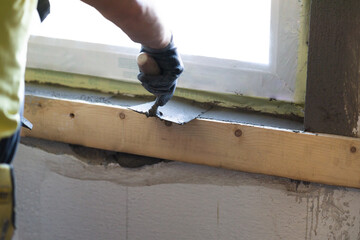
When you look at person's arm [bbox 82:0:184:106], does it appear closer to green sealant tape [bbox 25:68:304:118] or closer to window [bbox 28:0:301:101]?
window [bbox 28:0:301:101]

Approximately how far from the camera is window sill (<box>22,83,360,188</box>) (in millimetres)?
1538

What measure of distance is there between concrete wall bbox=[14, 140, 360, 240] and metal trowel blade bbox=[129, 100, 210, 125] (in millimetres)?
168

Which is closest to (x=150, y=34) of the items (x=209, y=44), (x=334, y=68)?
(x=209, y=44)

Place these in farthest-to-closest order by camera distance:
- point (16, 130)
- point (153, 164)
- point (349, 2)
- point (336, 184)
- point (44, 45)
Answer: point (44, 45)
point (153, 164)
point (336, 184)
point (349, 2)
point (16, 130)

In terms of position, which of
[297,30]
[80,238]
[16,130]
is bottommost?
[80,238]

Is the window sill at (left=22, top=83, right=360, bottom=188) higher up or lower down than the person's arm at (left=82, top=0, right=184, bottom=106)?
lower down

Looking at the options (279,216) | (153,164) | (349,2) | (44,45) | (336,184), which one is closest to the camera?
(349,2)

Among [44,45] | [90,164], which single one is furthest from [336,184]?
[44,45]

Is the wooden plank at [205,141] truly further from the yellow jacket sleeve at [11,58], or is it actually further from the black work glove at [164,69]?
the yellow jacket sleeve at [11,58]

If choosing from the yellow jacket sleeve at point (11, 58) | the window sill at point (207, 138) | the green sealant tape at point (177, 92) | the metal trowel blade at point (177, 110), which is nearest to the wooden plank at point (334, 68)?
the window sill at point (207, 138)

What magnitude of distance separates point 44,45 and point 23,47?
2.88 feet

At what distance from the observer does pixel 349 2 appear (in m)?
1.42

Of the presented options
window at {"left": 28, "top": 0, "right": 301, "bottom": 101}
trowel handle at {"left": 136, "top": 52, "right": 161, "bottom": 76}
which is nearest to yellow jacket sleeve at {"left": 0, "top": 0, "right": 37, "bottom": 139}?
trowel handle at {"left": 136, "top": 52, "right": 161, "bottom": 76}

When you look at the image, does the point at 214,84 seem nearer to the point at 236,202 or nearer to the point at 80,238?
the point at 236,202
